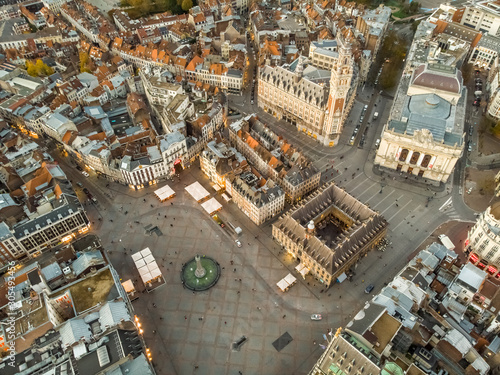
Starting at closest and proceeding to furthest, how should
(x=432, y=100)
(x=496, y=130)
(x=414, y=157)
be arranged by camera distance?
(x=414, y=157)
(x=432, y=100)
(x=496, y=130)

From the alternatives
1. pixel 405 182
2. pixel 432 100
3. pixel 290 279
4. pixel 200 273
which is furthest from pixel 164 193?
pixel 432 100

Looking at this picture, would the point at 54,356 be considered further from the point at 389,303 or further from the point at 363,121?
the point at 363,121

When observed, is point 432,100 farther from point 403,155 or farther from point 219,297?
point 219,297

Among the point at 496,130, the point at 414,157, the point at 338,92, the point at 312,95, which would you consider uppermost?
the point at 338,92

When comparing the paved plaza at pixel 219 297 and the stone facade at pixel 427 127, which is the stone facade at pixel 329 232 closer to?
the paved plaza at pixel 219 297

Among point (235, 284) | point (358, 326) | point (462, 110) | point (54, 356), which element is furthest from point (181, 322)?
point (462, 110)

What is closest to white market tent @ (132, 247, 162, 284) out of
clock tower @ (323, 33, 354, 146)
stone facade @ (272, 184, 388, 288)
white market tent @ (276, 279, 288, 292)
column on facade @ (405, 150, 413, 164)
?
white market tent @ (276, 279, 288, 292)

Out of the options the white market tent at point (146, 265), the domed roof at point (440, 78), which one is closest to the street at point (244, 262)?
the white market tent at point (146, 265)
